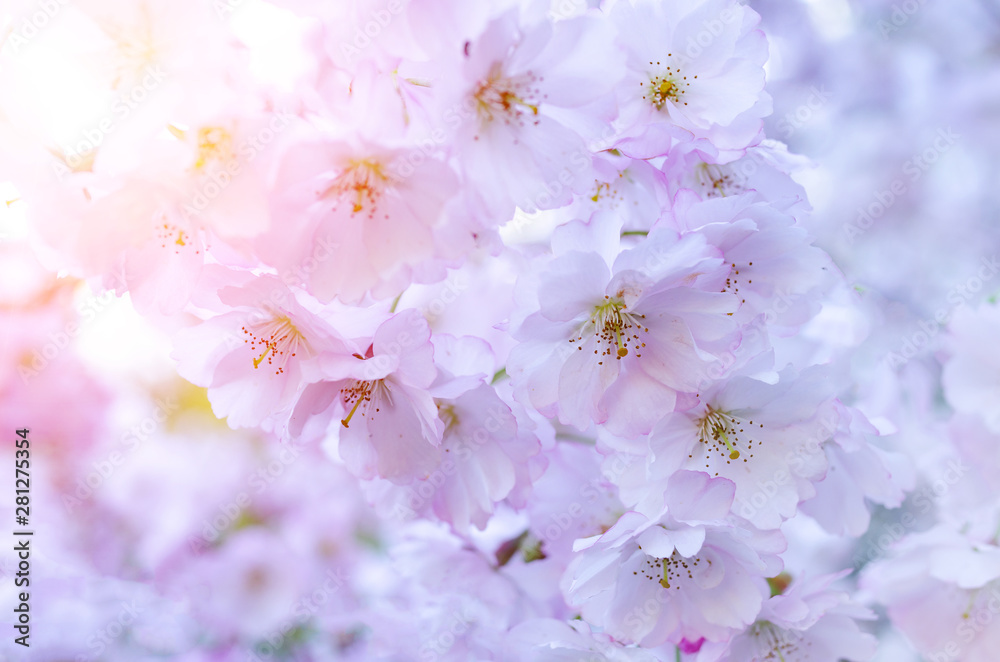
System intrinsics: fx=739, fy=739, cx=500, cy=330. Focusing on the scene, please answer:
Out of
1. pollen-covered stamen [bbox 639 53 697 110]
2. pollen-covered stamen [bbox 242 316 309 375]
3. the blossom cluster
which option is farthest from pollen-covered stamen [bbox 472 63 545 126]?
pollen-covered stamen [bbox 242 316 309 375]

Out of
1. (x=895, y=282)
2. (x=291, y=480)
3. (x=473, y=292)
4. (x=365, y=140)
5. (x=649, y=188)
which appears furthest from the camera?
(x=895, y=282)

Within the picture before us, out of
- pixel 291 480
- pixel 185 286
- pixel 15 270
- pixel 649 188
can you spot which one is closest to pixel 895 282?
pixel 649 188

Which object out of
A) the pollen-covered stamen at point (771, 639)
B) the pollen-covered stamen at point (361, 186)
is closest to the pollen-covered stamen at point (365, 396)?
the pollen-covered stamen at point (361, 186)

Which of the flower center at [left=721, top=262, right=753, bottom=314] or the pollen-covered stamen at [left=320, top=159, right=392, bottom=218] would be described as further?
the flower center at [left=721, top=262, right=753, bottom=314]

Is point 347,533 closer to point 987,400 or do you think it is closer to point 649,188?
point 649,188

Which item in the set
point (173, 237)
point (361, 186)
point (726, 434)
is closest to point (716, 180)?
point (726, 434)

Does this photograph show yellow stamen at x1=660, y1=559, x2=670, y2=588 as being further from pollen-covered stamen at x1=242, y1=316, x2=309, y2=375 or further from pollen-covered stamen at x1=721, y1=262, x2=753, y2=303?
pollen-covered stamen at x1=242, y1=316, x2=309, y2=375
